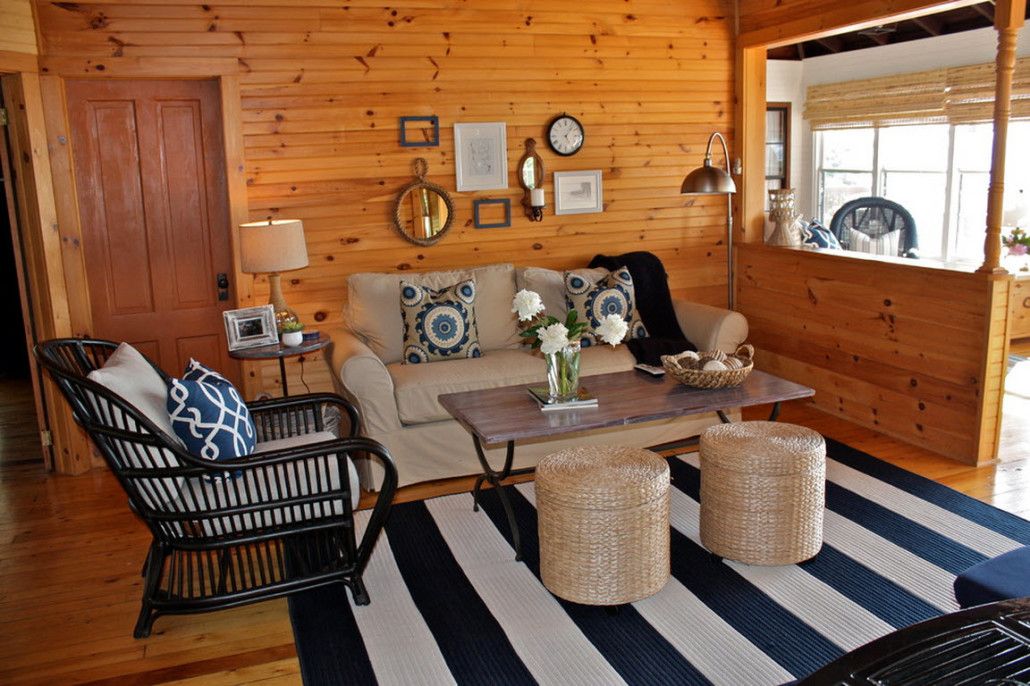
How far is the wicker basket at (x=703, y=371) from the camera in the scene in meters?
3.67

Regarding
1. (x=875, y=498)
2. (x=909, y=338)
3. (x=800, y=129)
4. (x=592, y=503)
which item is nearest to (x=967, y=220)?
(x=800, y=129)

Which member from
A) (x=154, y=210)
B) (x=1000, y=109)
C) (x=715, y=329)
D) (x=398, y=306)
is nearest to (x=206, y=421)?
(x=398, y=306)

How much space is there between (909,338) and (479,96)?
277cm

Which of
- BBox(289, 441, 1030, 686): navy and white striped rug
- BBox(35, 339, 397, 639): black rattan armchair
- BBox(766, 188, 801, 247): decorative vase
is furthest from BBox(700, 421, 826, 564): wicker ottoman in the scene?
BBox(766, 188, 801, 247): decorative vase

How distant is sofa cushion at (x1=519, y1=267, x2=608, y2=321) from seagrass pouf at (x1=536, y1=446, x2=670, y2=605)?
2014 millimetres

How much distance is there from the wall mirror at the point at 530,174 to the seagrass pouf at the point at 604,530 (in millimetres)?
2568

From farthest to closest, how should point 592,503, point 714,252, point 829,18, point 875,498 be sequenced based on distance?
point 714,252
point 829,18
point 875,498
point 592,503

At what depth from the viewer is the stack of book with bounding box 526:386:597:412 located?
3527 mm

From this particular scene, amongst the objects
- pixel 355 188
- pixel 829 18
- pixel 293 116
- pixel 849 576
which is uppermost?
pixel 829 18

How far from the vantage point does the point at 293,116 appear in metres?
4.80

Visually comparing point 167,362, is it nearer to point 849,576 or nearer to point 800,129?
point 849,576

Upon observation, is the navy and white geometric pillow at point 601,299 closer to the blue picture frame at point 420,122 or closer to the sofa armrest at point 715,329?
the sofa armrest at point 715,329

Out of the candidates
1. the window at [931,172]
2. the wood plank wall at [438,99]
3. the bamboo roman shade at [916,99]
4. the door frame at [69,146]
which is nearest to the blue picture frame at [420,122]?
the wood plank wall at [438,99]

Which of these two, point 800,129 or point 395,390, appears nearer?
Result: point 395,390
